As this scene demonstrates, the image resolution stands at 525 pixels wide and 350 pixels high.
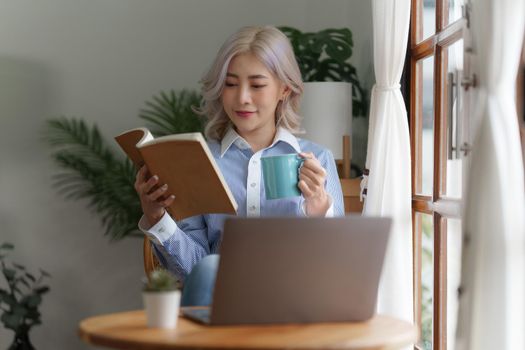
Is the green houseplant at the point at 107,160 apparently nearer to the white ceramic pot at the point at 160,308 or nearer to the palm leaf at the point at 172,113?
the palm leaf at the point at 172,113

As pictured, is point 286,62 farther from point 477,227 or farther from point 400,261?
point 477,227

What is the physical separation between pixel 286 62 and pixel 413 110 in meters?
0.70

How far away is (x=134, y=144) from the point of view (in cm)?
225

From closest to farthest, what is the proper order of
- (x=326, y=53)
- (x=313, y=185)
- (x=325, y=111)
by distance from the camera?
(x=313, y=185) → (x=325, y=111) → (x=326, y=53)

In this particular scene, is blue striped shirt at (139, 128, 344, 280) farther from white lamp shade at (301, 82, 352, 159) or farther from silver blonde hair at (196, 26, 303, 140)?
white lamp shade at (301, 82, 352, 159)

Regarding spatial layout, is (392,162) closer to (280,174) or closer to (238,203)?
(238,203)

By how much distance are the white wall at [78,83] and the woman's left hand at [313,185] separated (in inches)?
80.7

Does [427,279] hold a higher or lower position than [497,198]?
lower

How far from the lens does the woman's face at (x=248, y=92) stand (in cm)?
244

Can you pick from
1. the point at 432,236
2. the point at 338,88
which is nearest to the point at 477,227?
the point at 432,236

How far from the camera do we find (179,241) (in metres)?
2.35

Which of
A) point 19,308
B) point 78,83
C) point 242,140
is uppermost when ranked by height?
point 78,83

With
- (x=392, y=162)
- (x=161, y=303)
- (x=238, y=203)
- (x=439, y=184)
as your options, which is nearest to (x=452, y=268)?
(x=439, y=184)

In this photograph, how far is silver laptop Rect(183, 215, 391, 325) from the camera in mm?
1492
